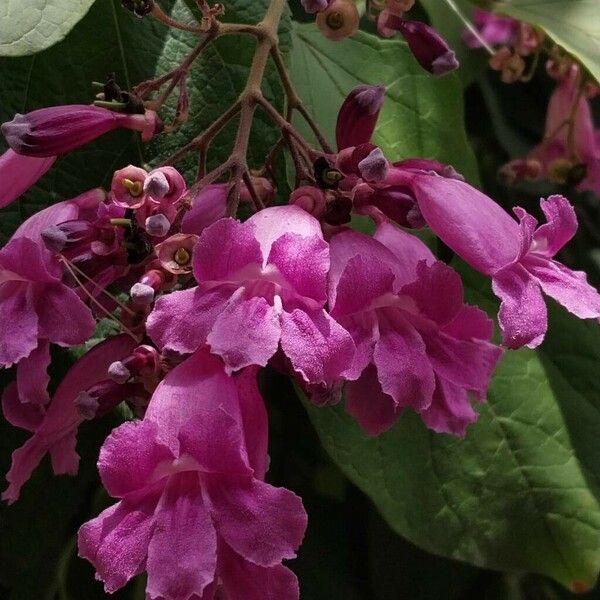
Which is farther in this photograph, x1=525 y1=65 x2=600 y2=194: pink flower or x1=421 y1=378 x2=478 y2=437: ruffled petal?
x1=525 y1=65 x2=600 y2=194: pink flower

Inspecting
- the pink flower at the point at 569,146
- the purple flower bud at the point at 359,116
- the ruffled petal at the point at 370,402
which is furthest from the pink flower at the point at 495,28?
the ruffled petal at the point at 370,402

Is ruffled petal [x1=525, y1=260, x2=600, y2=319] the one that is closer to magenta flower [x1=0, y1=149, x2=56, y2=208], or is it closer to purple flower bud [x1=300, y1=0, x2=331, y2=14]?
purple flower bud [x1=300, y1=0, x2=331, y2=14]

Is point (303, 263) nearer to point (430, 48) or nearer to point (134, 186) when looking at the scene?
point (134, 186)

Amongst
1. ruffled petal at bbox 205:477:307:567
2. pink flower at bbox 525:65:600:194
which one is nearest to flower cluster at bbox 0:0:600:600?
ruffled petal at bbox 205:477:307:567

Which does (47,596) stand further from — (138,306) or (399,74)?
(399,74)

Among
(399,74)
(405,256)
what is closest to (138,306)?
(405,256)

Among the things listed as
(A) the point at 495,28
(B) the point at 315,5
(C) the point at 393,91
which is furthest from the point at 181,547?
(A) the point at 495,28
